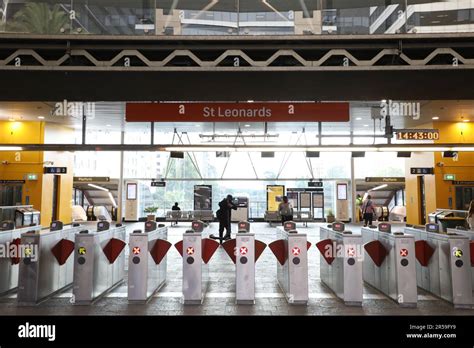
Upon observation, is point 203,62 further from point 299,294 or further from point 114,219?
point 114,219

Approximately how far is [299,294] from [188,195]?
15259mm

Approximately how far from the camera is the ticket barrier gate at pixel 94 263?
5102 mm

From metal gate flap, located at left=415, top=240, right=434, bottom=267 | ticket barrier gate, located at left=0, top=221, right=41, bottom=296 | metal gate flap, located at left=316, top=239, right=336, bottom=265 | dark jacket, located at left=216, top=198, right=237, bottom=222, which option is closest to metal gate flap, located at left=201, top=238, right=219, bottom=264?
metal gate flap, located at left=316, top=239, right=336, bottom=265

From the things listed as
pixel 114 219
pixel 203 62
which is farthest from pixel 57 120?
pixel 203 62

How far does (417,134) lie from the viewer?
9.12m

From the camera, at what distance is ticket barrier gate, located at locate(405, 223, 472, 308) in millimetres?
4945

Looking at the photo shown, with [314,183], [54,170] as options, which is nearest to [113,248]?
[54,170]

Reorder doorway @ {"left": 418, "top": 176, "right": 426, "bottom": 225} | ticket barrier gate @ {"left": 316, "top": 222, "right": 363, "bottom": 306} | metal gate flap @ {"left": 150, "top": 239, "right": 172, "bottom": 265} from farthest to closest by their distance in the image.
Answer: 1. doorway @ {"left": 418, "top": 176, "right": 426, "bottom": 225}
2. metal gate flap @ {"left": 150, "top": 239, "right": 172, "bottom": 265}
3. ticket barrier gate @ {"left": 316, "top": 222, "right": 363, "bottom": 306}

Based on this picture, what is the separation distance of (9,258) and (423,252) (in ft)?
20.8

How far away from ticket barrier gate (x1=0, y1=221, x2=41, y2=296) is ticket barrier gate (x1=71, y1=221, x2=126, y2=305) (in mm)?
1045

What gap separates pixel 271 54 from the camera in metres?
5.38

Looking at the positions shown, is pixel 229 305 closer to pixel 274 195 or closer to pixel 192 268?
A: pixel 192 268

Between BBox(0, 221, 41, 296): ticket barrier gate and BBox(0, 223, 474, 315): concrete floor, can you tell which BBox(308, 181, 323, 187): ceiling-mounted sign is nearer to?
BBox(0, 223, 474, 315): concrete floor
